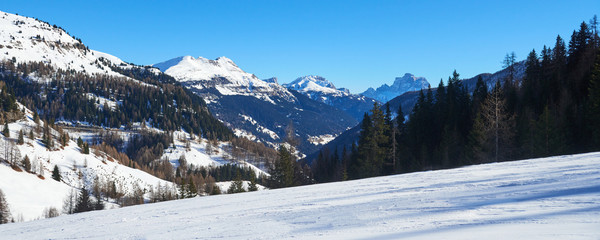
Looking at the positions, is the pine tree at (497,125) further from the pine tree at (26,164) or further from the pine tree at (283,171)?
the pine tree at (26,164)

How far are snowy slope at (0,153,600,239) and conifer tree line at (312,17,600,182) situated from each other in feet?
101

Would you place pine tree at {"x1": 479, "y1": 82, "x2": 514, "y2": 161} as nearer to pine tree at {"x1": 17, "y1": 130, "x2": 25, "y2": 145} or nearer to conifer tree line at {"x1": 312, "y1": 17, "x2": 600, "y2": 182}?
conifer tree line at {"x1": 312, "y1": 17, "x2": 600, "y2": 182}

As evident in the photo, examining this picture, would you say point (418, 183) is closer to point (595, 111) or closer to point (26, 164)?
point (595, 111)

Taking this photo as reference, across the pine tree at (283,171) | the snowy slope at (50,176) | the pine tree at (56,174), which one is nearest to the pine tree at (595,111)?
the pine tree at (283,171)

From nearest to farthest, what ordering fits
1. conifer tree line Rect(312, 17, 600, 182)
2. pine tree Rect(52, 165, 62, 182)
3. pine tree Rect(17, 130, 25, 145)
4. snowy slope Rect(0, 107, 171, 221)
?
conifer tree line Rect(312, 17, 600, 182) < snowy slope Rect(0, 107, 171, 221) < pine tree Rect(52, 165, 62, 182) < pine tree Rect(17, 130, 25, 145)

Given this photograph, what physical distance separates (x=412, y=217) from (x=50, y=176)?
137 metres

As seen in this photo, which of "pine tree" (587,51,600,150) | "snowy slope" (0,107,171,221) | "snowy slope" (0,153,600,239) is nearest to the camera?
"snowy slope" (0,153,600,239)

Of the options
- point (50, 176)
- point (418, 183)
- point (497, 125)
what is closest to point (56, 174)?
point (50, 176)

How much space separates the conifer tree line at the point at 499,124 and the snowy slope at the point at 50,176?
8401 cm

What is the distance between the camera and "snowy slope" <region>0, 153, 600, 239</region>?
6188mm

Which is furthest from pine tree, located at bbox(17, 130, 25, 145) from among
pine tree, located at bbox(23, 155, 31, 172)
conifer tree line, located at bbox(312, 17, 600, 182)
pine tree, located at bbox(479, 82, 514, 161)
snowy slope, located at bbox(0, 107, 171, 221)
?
pine tree, located at bbox(479, 82, 514, 161)

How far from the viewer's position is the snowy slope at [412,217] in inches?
244

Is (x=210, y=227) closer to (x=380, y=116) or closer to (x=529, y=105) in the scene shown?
(x=380, y=116)

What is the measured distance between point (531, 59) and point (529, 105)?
23.4m
